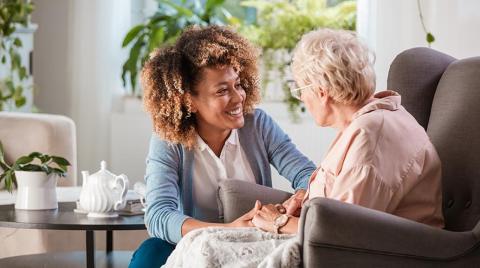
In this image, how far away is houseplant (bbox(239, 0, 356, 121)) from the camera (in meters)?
5.03

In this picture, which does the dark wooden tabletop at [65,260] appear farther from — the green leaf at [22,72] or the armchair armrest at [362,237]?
the green leaf at [22,72]

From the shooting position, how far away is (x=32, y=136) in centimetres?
420

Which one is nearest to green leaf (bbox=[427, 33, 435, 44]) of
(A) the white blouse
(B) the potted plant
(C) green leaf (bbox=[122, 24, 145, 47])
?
(A) the white blouse

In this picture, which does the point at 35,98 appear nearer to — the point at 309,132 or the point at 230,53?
the point at 309,132

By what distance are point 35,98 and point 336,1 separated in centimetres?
180

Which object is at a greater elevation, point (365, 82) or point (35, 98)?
point (365, 82)

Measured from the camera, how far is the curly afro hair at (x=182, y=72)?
275 centimetres

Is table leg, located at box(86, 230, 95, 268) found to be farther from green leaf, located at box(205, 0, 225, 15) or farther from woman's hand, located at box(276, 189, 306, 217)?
green leaf, located at box(205, 0, 225, 15)

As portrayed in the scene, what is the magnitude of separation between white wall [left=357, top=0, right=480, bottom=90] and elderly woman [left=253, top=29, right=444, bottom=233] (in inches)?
68.8

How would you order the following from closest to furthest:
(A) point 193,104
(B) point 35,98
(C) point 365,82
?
(C) point 365,82 < (A) point 193,104 < (B) point 35,98

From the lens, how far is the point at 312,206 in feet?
6.88

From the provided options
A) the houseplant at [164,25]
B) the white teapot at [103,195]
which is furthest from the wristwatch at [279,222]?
the houseplant at [164,25]

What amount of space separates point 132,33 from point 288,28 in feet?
2.88

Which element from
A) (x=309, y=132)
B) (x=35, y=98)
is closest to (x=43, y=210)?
(x=309, y=132)
